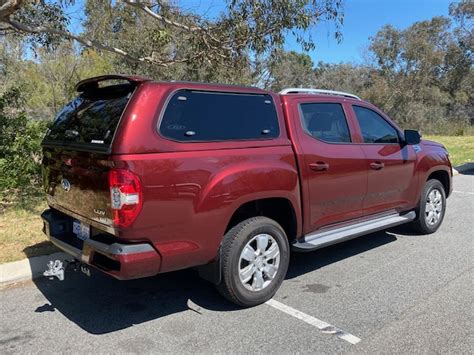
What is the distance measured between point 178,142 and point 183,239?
2.48 ft

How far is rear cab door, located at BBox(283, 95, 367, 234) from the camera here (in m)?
4.66

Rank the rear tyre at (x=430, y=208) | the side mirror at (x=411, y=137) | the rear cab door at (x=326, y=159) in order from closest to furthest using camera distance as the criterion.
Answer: the rear cab door at (x=326, y=159) → the side mirror at (x=411, y=137) → the rear tyre at (x=430, y=208)

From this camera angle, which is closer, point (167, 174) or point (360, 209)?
point (167, 174)

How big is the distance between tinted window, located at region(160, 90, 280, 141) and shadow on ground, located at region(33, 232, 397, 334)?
61.6 inches

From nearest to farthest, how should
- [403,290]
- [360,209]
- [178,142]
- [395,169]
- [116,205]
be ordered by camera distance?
1. [116,205]
2. [178,142]
3. [403,290]
4. [360,209]
5. [395,169]

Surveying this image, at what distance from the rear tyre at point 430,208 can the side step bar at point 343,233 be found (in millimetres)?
513

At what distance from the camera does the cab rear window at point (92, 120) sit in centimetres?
372

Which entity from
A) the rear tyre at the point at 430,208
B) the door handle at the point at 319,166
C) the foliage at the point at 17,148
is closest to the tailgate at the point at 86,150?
the door handle at the point at 319,166

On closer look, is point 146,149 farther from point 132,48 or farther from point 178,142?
point 132,48

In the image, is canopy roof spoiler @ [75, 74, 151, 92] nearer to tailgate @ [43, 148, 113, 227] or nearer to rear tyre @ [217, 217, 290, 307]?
tailgate @ [43, 148, 113, 227]

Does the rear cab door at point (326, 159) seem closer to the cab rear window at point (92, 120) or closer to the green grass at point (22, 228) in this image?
the cab rear window at point (92, 120)

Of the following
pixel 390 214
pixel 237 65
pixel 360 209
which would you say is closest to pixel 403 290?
pixel 360 209

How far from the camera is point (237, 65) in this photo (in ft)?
35.1

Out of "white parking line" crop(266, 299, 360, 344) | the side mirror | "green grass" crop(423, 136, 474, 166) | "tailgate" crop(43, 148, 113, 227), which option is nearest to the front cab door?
"white parking line" crop(266, 299, 360, 344)
